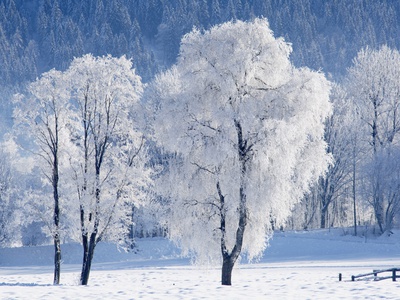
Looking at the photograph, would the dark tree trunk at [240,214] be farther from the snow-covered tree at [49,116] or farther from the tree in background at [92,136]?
the snow-covered tree at [49,116]

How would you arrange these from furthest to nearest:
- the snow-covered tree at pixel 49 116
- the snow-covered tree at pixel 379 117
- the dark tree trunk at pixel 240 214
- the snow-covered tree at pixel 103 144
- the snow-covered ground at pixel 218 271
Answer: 1. the snow-covered tree at pixel 379 117
2. the snow-covered tree at pixel 49 116
3. the snow-covered tree at pixel 103 144
4. the dark tree trunk at pixel 240 214
5. the snow-covered ground at pixel 218 271

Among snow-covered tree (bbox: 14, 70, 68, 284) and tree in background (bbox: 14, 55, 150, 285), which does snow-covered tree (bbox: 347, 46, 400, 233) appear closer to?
tree in background (bbox: 14, 55, 150, 285)

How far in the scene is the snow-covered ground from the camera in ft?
63.0

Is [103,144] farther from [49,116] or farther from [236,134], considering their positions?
[236,134]

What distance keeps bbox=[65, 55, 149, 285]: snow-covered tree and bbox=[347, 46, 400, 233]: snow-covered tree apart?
113 feet

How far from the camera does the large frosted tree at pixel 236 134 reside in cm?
2195

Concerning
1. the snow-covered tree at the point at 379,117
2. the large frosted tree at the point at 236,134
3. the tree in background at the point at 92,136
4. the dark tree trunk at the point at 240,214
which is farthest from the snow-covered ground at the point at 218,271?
the snow-covered tree at the point at 379,117

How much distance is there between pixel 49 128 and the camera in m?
27.0

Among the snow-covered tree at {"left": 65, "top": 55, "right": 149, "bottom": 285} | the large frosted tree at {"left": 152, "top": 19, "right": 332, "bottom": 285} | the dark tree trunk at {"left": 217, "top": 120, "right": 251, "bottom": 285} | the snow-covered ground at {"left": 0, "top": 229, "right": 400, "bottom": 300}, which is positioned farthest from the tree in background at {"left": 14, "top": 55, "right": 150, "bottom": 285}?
the dark tree trunk at {"left": 217, "top": 120, "right": 251, "bottom": 285}

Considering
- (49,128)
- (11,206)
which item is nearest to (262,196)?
(49,128)

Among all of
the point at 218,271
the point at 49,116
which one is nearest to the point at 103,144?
the point at 49,116

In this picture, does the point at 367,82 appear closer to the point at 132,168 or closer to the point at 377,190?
the point at 377,190

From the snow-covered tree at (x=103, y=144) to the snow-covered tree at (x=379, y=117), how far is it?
3431 cm

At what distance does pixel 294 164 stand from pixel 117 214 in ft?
27.4
